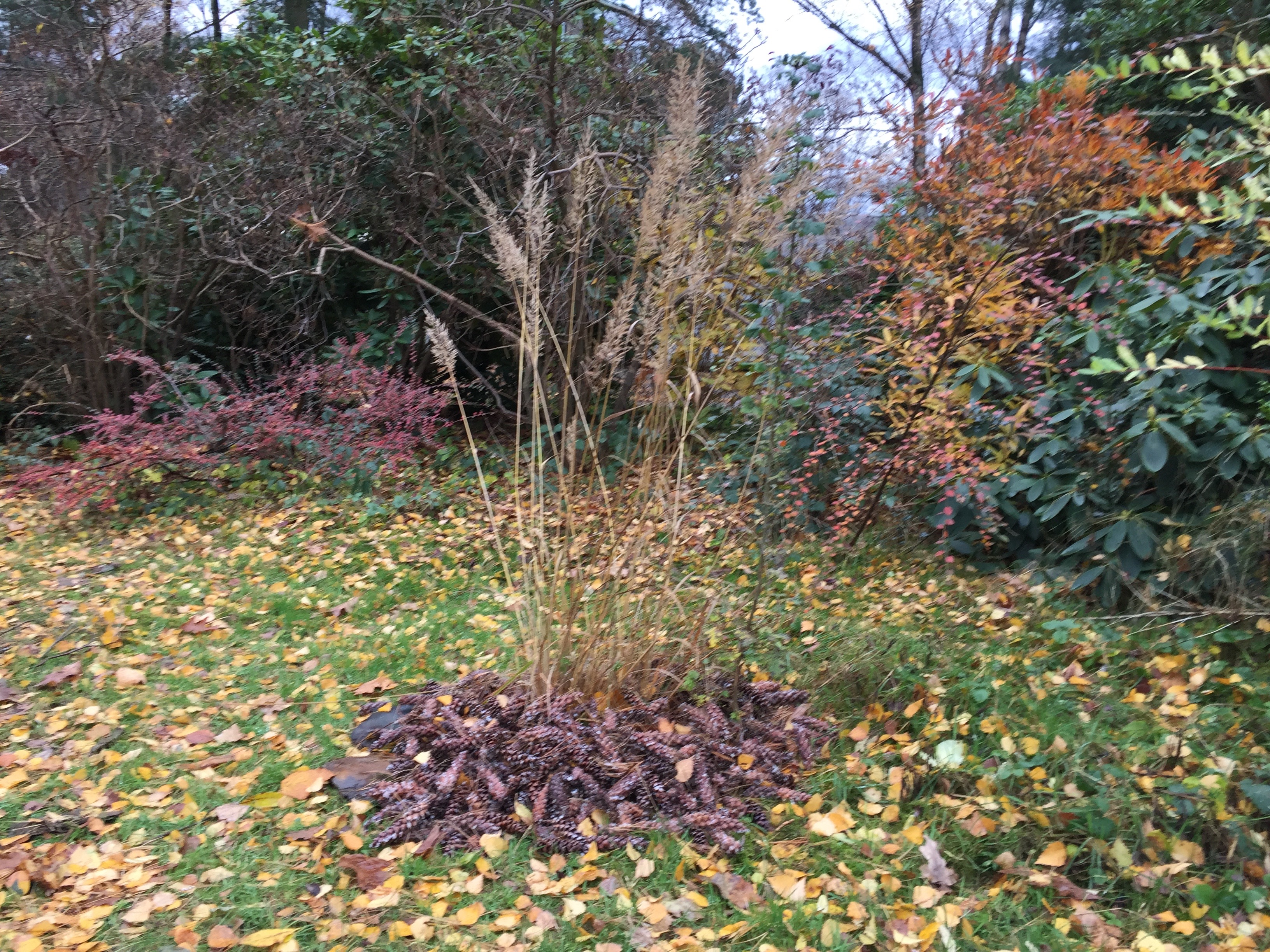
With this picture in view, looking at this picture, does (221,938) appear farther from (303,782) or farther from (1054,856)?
(1054,856)

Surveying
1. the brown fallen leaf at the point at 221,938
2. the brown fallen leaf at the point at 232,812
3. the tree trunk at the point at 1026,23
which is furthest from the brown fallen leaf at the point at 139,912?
the tree trunk at the point at 1026,23

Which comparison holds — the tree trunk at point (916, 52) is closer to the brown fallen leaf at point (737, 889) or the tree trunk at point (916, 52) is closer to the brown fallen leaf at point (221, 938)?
the brown fallen leaf at point (737, 889)

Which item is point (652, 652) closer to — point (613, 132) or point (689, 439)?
point (689, 439)

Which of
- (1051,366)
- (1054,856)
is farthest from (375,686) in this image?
(1051,366)

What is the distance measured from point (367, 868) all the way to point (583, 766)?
0.67 metres

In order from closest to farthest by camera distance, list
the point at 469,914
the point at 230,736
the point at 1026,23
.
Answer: the point at 469,914 < the point at 230,736 < the point at 1026,23

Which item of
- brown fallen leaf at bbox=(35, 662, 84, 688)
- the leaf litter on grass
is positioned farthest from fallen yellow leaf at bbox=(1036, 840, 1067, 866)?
brown fallen leaf at bbox=(35, 662, 84, 688)

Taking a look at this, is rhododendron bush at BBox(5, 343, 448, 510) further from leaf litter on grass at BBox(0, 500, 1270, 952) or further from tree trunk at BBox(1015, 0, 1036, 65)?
tree trunk at BBox(1015, 0, 1036, 65)

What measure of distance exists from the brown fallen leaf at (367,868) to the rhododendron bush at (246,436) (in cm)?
311

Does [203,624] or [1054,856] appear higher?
[203,624]

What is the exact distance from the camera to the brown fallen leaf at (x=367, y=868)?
2.26 m

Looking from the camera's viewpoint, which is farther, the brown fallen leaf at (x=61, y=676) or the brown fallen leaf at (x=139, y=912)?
the brown fallen leaf at (x=61, y=676)

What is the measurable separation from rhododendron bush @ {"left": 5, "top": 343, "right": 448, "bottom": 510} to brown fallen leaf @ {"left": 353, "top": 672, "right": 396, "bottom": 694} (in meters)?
2.13

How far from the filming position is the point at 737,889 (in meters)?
2.26
